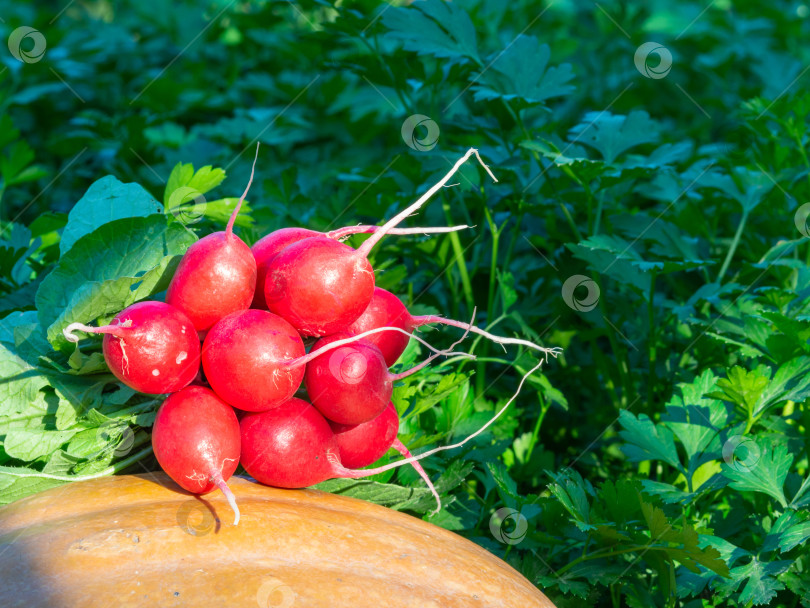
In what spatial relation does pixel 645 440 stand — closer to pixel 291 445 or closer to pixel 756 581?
pixel 756 581

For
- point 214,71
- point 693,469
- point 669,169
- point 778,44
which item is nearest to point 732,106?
point 778,44

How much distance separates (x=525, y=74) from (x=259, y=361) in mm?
1362

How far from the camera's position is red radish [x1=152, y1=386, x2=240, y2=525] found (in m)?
1.35

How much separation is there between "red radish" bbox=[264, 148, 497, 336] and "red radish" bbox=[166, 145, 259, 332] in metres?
0.05

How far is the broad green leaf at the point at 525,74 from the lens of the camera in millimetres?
2316

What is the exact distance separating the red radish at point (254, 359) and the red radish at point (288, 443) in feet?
0.16

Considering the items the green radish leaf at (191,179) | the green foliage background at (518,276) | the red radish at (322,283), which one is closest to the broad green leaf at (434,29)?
the green foliage background at (518,276)

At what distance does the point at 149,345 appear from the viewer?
1.31 meters

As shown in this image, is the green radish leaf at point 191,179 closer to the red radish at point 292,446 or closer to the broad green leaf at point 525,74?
the red radish at point 292,446

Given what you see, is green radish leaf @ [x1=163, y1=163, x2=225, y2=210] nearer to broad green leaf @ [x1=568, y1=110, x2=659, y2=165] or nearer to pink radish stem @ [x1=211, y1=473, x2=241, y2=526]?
pink radish stem @ [x1=211, y1=473, x2=241, y2=526]

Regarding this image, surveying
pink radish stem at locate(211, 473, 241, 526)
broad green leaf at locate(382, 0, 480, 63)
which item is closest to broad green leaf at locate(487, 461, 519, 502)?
pink radish stem at locate(211, 473, 241, 526)

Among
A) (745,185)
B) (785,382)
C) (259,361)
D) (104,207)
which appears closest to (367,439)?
(259,361)

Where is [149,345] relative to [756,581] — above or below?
below

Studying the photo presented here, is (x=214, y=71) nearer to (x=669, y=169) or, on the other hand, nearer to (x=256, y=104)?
(x=256, y=104)
